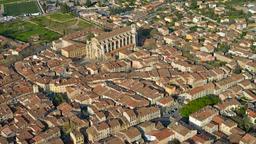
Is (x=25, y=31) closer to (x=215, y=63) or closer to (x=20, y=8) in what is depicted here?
(x=20, y=8)

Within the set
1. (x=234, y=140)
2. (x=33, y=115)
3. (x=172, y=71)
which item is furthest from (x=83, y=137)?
(x=172, y=71)

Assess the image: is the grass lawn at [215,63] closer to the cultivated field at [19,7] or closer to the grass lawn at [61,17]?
the grass lawn at [61,17]

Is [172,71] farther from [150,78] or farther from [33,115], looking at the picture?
[33,115]

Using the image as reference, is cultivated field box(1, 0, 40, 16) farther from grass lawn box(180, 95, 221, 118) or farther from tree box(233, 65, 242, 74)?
grass lawn box(180, 95, 221, 118)

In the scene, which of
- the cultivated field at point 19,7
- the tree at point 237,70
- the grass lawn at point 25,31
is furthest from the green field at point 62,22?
the tree at point 237,70

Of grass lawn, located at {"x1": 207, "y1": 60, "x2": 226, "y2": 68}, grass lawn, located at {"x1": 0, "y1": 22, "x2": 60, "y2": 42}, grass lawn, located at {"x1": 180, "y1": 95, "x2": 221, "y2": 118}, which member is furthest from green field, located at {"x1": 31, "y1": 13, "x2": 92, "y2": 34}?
grass lawn, located at {"x1": 180, "y1": 95, "x2": 221, "y2": 118}

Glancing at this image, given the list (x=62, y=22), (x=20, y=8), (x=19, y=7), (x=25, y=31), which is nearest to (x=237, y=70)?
(x=62, y=22)
